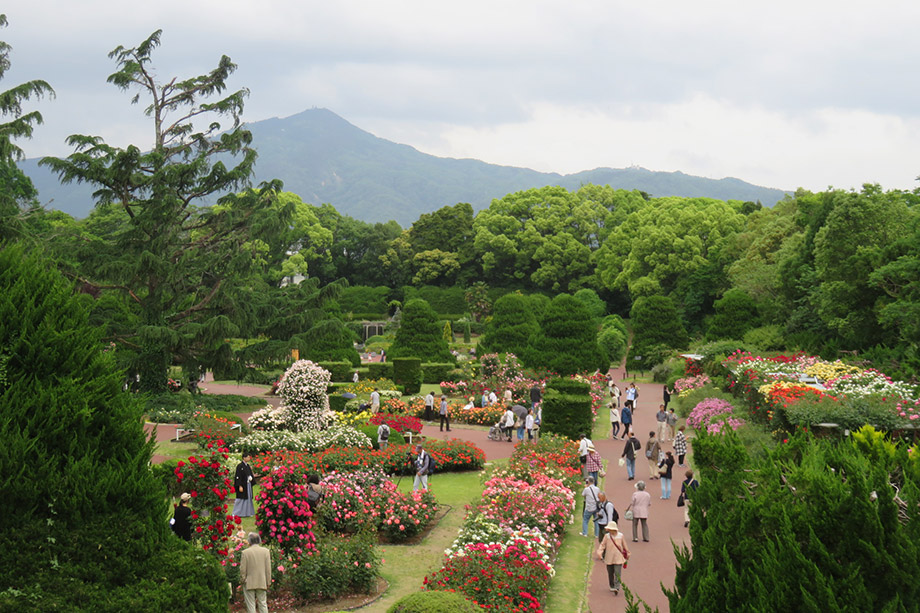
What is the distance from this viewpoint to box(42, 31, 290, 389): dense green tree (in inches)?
994

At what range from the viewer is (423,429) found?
24312mm

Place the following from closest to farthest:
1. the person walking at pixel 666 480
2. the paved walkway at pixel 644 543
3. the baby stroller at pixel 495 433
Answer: the paved walkway at pixel 644 543, the person walking at pixel 666 480, the baby stroller at pixel 495 433

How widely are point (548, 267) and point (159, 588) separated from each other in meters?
61.6

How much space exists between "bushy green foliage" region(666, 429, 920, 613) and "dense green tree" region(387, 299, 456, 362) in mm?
29094

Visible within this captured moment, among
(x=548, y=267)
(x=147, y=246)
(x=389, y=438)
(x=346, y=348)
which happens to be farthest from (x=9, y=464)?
(x=548, y=267)

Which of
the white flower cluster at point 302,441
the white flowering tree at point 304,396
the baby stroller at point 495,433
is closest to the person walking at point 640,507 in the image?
the white flower cluster at point 302,441

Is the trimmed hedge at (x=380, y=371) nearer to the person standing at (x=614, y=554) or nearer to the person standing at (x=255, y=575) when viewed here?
the person standing at (x=614, y=554)

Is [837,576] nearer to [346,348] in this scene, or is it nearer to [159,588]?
[159,588]

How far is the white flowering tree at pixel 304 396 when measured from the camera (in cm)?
2078

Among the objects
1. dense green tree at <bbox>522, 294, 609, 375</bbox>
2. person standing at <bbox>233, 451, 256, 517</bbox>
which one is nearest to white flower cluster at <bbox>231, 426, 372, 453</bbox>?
person standing at <bbox>233, 451, 256, 517</bbox>

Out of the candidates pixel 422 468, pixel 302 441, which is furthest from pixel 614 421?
pixel 422 468

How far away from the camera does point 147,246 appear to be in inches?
1021

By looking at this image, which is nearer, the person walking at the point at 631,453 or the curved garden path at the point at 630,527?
the curved garden path at the point at 630,527

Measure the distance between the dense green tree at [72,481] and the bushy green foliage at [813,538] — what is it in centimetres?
398
